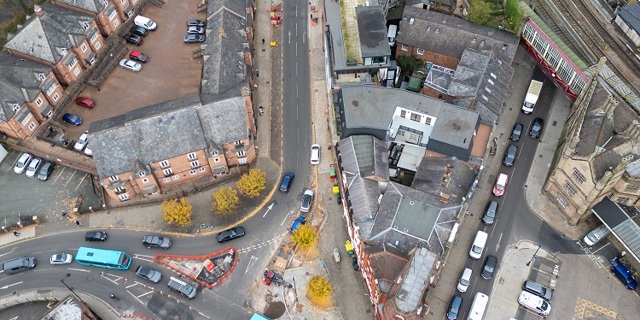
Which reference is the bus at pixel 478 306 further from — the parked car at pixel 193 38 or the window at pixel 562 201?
the parked car at pixel 193 38

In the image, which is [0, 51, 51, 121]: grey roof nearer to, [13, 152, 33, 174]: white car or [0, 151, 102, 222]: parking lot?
[13, 152, 33, 174]: white car

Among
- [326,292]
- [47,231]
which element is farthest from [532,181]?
[47,231]

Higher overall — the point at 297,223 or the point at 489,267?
the point at 489,267

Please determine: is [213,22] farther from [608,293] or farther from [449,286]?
[608,293]

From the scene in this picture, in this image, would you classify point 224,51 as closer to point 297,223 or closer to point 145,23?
point 145,23

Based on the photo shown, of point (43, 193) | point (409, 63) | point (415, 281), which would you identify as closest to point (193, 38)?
point (43, 193)

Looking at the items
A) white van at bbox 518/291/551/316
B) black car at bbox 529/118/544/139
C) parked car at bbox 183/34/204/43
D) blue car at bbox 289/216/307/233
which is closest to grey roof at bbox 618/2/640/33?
black car at bbox 529/118/544/139
